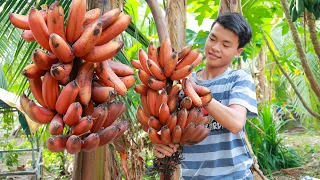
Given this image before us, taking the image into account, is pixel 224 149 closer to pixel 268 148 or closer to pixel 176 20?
pixel 176 20

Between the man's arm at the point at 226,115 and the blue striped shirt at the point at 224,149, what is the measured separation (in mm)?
120

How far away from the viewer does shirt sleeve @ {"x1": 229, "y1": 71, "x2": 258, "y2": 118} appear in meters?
1.88

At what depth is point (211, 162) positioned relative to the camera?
6.57 feet

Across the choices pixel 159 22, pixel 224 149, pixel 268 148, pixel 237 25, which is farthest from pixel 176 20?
pixel 268 148

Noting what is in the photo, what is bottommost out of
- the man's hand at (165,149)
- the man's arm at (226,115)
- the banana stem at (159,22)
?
the man's hand at (165,149)

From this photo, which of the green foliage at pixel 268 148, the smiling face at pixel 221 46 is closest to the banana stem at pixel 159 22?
the smiling face at pixel 221 46

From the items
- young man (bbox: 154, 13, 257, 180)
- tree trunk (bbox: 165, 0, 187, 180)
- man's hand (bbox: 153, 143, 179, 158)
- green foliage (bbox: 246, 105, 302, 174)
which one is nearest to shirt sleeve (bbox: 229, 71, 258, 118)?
young man (bbox: 154, 13, 257, 180)

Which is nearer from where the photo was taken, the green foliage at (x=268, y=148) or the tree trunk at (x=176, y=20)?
the tree trunk at (x=176, y=20)

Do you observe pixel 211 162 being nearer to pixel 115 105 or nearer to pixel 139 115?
pixel 139 115

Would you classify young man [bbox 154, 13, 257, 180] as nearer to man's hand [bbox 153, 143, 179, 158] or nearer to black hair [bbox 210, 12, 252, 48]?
black hair [bbox 210, 12, 252, 48]

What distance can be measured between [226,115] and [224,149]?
313mm

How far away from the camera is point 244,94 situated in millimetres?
1902

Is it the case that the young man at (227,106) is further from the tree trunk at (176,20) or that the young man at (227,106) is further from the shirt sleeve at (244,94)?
the tree trunk at (176,20)

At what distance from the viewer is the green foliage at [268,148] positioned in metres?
6.17
